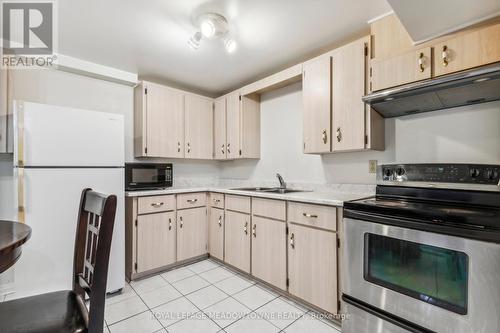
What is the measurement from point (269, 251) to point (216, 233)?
0.88 m

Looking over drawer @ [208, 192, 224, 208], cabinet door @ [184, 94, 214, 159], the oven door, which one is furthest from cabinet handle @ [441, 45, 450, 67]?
cabinet door @ [184, 94, 214, 159]

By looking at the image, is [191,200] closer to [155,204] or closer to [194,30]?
[155,204]

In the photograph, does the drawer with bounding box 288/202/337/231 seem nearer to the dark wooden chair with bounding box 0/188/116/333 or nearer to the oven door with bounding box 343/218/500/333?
the oven door with bounding box 343/218/500/333

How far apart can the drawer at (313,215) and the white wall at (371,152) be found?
24.9 inches

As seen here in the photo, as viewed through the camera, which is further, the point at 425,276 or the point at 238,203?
the point at 238,203

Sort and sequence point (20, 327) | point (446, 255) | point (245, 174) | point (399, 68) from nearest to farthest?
point (20, 327), point (446, 255), point (399, 68), point (245, 174)

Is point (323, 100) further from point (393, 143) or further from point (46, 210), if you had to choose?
point (46, 210)

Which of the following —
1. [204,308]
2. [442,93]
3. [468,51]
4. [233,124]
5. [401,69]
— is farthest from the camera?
[233,124]

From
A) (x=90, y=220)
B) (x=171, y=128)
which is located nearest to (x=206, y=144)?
(x=171, y=128)

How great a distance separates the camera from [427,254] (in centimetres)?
128

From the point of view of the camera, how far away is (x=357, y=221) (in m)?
1.54

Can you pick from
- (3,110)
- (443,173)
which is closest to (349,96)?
(443,173)

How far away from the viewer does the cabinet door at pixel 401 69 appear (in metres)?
1.58

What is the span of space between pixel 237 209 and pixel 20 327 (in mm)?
1850
